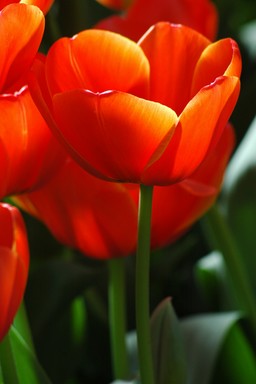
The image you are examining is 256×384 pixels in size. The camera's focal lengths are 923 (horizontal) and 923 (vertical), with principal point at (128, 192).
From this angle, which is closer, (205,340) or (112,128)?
(112,128)

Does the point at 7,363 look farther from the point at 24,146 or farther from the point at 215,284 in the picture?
the point at 215,284

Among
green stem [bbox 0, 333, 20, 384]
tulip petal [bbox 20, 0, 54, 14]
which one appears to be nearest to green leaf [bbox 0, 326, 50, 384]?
green stem [bbox 0, 333, 20, 384]

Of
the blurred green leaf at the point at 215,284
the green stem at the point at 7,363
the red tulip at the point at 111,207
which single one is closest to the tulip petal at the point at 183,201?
the red tulip at the point at 111,207

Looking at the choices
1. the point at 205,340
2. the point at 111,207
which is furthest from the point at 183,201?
the point at 205,340

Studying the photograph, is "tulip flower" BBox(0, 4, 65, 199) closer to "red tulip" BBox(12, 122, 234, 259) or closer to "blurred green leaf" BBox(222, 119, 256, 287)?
"red tulip" BBox(12, 122, 234, 259)

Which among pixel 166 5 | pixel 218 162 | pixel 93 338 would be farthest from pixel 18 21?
pixel 93 338

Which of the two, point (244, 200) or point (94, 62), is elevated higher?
point (94, 62)
